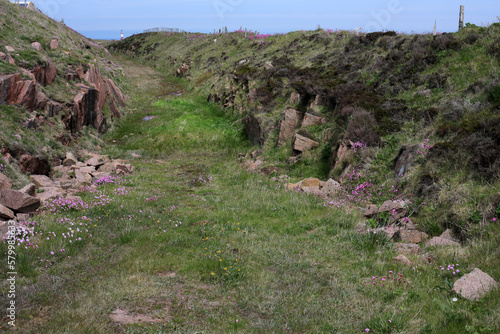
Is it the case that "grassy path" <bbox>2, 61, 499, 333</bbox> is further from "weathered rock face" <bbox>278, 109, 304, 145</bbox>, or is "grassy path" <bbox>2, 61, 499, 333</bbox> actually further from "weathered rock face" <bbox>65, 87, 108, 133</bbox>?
"weathered rock face" <bbox>65, 87, 108, 133</bbox>

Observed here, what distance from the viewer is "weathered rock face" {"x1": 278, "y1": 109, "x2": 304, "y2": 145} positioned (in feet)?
58.6

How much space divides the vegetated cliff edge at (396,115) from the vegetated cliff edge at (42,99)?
9505 millimetres

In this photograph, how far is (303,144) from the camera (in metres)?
15.7

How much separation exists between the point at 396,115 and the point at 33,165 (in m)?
13.7

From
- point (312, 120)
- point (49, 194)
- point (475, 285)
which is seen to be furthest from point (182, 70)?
point (475, 285)

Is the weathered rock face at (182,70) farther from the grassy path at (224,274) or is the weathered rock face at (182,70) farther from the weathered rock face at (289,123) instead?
the grassy path at (224,274)

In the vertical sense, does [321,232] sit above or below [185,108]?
below

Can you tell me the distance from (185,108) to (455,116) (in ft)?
71.3

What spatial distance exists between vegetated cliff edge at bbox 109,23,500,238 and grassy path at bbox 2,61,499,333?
2312mm

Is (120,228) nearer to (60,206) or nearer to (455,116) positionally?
(60,206)

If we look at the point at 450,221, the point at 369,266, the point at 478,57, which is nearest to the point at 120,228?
the point at 369,266

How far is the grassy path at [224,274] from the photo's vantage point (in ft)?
16.7

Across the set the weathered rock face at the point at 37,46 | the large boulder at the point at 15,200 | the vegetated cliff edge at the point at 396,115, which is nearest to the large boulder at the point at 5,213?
the large boulder at the point at 15,200

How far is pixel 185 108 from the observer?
29.2 meters
